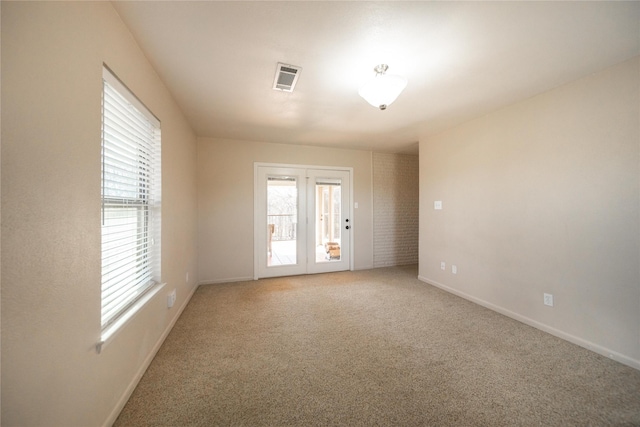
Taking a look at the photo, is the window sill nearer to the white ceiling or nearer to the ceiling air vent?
the white ceiling

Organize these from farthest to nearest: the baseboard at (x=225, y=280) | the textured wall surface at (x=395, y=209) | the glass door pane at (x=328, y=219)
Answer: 1. the textured wall surface at (x=395, y=209)
2. the glass door pane at (x=328, y=219)
3. the baseboard at (x=225, y=280)

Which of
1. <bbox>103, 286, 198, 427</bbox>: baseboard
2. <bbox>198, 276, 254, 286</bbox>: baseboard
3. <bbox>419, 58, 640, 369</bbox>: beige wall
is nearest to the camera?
<bbox>103, 286, 198, 427</bbox>: baseboard

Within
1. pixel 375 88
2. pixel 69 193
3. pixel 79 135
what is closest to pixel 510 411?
pixel 375 88

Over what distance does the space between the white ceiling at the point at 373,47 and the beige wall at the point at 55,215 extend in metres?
0.52

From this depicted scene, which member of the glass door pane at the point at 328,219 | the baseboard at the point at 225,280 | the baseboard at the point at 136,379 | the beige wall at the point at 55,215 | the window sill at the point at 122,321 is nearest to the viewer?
the beige wall at the point at 55,215

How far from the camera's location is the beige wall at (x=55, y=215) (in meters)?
0.86

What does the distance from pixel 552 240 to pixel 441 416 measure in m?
2.17

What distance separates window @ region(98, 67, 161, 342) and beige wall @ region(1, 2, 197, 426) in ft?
0.55

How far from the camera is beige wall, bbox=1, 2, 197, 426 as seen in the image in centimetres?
86

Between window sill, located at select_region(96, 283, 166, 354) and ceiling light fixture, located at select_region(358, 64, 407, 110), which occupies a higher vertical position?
ceiling light fixture, located at select_region(358, 64, 407, 110)

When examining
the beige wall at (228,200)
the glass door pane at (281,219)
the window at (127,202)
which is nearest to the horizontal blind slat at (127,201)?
the window at (127,202)

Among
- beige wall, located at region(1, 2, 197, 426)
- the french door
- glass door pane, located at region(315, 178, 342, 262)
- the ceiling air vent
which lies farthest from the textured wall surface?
beige wall, located at region(1, 2, 197, 426)

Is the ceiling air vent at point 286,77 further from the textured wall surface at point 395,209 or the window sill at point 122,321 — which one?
the textured wall surface at point 395,209

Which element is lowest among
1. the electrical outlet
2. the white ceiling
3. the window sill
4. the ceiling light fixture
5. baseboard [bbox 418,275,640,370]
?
baseboard [bbox 418,275,640,370]
